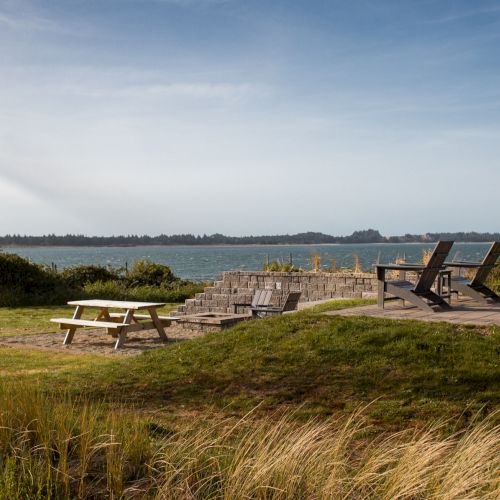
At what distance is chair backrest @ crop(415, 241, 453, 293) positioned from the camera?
30.2ft

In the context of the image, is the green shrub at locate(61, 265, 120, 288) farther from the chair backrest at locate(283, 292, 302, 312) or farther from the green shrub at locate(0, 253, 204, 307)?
the chair backrest at locate(283, 292, 302, 312)

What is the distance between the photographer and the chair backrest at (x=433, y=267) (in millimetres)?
9203

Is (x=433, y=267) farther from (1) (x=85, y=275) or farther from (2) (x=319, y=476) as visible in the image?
(1) (x=85, y=275)

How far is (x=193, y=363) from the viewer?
767 cm

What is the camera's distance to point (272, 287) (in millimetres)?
A: 14594

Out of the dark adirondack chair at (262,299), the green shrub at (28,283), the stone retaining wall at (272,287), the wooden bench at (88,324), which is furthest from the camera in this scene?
the green shrub at (28,283)

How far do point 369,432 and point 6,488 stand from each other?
3058 mm

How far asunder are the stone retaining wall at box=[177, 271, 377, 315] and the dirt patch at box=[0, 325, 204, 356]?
201 centimetres

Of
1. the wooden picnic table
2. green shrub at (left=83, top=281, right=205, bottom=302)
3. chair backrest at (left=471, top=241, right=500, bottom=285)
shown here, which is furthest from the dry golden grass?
green shrub at (left=83, top=281, right=205, bottom=302)

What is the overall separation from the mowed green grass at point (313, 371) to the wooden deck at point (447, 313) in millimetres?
621

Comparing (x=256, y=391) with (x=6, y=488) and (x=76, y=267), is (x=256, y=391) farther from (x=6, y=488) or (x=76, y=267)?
(x=76, y=267)

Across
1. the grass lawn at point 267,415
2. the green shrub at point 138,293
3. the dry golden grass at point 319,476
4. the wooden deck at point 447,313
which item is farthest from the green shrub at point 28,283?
the dry golden grass at point 319,476

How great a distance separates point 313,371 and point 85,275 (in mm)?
15770

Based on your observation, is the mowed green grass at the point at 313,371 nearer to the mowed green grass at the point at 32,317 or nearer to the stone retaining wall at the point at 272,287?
the mowed green grass at the point at 32,317
